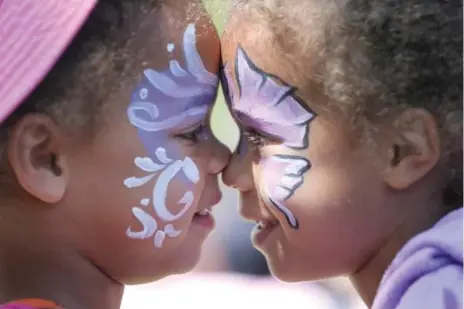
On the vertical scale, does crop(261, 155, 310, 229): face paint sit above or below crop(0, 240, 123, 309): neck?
above

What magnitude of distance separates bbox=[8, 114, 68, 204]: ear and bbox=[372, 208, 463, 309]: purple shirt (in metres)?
0.30

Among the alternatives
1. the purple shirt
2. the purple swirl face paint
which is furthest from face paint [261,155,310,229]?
the purple shirt

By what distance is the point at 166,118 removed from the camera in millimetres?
714

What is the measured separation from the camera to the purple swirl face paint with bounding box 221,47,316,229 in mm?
693

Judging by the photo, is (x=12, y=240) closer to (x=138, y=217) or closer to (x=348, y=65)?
(x=138, y=217)

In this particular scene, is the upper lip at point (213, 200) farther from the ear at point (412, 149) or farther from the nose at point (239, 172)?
the ear at point (412, 149)

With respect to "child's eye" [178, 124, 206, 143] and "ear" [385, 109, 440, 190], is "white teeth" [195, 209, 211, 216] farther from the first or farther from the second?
"ear" [385, 109, 440, 190]

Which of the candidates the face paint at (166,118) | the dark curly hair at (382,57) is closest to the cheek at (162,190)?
the face paint at (166,118)

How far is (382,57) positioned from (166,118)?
199 millimetres

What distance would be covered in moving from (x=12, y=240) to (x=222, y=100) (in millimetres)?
234

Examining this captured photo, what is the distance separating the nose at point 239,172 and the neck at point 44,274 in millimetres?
153

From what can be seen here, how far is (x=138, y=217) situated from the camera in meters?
0.72

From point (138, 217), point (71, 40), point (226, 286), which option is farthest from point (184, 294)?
point (71, 40)

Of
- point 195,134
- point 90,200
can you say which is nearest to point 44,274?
point 90,200
